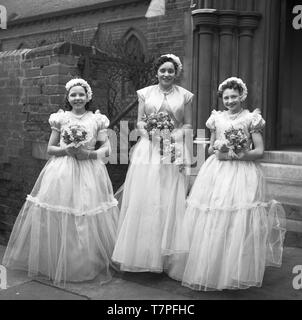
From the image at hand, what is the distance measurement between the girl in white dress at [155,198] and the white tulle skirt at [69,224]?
0.25m

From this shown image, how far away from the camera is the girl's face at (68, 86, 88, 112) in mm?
4746

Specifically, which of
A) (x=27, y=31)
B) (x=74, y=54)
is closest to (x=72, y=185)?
(x=74, y=54)

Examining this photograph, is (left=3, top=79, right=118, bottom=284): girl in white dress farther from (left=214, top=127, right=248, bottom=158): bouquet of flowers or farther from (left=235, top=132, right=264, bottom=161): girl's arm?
(left=235, top=132, right=264, bottom=161): girl's arm

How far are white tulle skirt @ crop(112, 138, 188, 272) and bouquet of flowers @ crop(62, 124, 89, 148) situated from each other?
59 centimetres

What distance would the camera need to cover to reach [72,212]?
4.63 meters

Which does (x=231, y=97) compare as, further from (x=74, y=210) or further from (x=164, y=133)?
(x=74, y=210)

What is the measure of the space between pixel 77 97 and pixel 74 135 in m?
0.43

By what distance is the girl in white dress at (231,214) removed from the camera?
4.00 meters

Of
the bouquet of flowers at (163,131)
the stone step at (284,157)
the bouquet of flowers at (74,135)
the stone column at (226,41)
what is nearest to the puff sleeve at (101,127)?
the bouquet of flowers at (74,135)

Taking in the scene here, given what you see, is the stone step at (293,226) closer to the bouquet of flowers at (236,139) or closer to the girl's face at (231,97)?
the bouquet of flowers at (236,139)

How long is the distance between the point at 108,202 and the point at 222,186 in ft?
4.33

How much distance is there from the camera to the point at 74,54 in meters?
6.54

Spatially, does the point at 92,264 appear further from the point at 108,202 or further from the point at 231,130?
the point at 231,130

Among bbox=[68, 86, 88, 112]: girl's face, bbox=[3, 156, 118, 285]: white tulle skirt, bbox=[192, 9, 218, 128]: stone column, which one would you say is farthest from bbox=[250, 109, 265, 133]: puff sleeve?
bbox=[192, 9, 218, 128]: stone column
